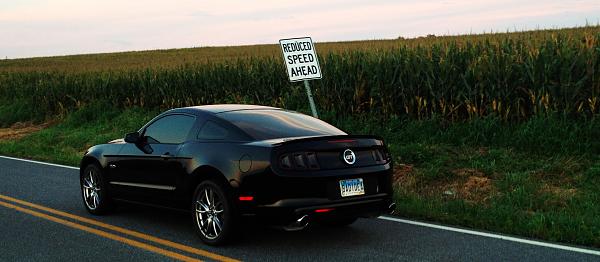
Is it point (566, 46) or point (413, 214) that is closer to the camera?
point (413, 214)

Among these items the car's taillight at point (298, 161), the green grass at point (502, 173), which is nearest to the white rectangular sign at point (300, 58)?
the green grass at point (502, 173)

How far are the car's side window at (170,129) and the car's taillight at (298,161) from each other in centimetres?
156

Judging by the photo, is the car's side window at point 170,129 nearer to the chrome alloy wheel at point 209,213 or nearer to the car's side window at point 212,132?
Result: the car's side window at point 212,132

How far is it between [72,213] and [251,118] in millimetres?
3218

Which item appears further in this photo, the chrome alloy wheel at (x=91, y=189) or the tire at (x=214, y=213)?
the chrome alloy wheel at (x=91, y=189)

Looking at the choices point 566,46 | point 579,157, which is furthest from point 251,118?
point 566,46

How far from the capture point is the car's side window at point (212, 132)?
7469 mm

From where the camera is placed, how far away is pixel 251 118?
777 cm

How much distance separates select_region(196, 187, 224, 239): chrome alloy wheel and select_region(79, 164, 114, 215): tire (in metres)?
2.25

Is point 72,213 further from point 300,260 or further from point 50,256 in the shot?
point 300,260

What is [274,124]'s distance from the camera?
7.69 metres

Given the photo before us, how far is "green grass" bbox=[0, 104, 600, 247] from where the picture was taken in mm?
8336

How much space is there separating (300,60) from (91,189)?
4.67 meters

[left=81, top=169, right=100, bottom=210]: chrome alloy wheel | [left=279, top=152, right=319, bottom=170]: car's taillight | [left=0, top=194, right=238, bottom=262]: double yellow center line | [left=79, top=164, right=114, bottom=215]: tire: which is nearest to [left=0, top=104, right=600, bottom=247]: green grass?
[left=279, top=152, right=319, bottom=170]: car's taillight
